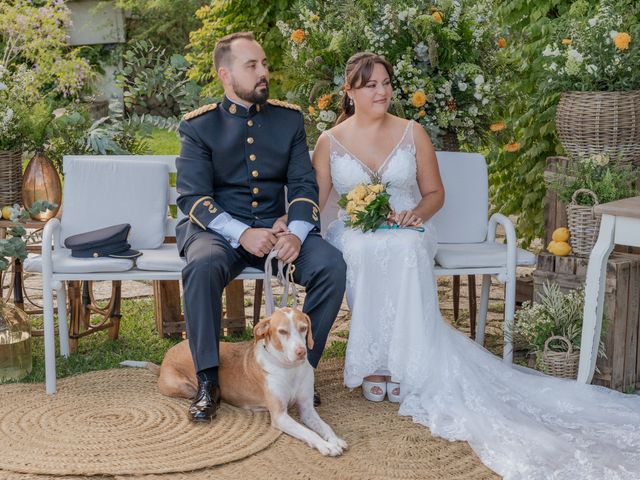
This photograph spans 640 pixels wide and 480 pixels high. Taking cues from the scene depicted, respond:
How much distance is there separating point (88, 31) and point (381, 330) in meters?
14.3

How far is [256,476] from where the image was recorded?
141 inches

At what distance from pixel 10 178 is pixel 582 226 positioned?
10.2 feet

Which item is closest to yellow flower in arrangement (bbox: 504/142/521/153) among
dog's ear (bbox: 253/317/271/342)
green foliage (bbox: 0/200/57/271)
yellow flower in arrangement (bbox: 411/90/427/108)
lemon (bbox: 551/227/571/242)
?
yellow flower in arrangement (bbox: 411/90/427/108)

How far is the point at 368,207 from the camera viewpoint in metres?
4.46

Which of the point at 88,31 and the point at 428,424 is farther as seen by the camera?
the point at 88,31

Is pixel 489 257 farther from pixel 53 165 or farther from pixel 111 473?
pixel 53 165

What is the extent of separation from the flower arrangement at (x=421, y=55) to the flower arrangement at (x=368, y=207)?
1.15m

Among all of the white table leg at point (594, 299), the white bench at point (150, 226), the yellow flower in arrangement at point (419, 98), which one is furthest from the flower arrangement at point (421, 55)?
the white table leg at point (594, 299)

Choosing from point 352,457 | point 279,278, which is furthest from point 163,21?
point 352,457

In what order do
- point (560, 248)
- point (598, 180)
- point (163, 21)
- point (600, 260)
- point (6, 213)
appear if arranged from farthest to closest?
point (163, 21), point (6, 213), point (560, 248), point (598, 180), point (600, 260)

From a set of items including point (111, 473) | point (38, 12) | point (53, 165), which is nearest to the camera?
point (111, 473)

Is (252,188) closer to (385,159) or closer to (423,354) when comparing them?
(385,159)

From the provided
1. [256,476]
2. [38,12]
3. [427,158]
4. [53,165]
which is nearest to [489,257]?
[427,158]

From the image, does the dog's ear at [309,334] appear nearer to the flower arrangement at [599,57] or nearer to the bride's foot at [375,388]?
the bride's foot at [375,388]
